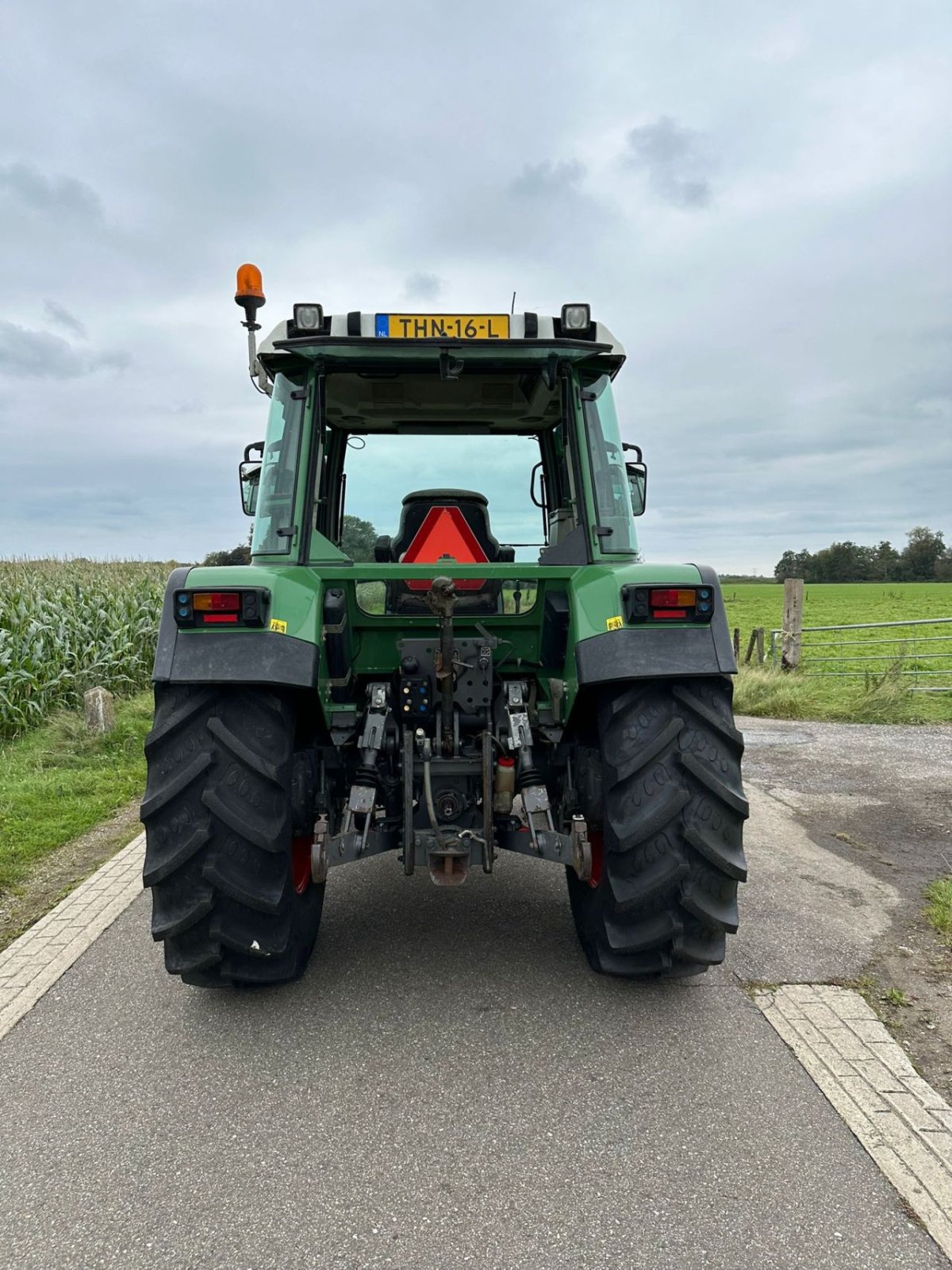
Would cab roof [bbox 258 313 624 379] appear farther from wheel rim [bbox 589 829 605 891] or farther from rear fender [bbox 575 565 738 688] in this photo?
wheel rim [bbox 589 829 605 891]

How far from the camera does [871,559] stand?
2345 inches

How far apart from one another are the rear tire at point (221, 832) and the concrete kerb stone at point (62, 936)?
0.76 metres

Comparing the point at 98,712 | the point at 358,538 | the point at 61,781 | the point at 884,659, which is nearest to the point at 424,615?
the point at 358,538

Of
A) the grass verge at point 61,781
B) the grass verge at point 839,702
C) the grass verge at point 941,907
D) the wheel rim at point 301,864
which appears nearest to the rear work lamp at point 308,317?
the wheel rim at point 301,864

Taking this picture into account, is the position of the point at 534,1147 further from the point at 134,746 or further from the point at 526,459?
the point at 134,746

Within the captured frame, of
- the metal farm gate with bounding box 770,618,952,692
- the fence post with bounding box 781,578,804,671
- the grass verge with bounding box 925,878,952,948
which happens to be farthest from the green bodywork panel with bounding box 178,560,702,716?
the fence post with bounding box 781,578,804,671

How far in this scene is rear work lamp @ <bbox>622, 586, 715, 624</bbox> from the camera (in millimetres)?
2910

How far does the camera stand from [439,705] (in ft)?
10.6

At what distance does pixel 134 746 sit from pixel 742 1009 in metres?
6.00

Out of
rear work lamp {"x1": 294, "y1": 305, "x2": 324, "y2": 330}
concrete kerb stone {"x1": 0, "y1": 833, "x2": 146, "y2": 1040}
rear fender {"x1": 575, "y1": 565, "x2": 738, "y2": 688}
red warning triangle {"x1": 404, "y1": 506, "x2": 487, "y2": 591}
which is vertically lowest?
concrete kerb stone {"x1": 0, "y1": 833, "x2": 146, "y2": 1040}

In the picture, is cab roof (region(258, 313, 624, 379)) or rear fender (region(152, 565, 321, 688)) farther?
cab roof (region(258, 313, 624, 379))

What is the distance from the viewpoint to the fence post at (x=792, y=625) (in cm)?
1238

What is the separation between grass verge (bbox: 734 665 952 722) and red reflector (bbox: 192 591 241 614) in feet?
27.1

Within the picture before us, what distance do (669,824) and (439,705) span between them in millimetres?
950
